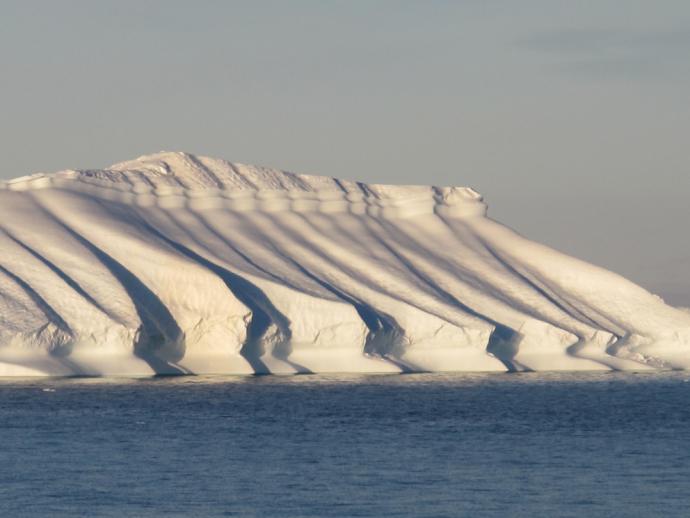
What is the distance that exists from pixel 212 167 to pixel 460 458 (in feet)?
Result: 258

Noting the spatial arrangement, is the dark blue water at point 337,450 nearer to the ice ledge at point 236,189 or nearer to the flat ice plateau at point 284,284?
the flat ice plateau at point 284,284

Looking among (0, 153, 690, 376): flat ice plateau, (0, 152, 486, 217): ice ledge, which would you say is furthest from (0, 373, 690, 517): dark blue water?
(0, 152, 486, 217): ice ledge

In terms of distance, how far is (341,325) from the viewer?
317 ft

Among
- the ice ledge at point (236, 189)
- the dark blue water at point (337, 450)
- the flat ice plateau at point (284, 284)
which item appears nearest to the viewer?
the dark blue water at point (337, 450)

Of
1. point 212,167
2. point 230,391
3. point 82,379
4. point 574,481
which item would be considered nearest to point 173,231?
point 212,167

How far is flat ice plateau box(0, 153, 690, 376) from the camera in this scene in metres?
92.8

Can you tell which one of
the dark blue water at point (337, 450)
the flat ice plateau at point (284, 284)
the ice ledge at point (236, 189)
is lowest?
the dark blue water at point (337, 450)

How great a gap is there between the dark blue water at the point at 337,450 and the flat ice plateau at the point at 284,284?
21.2 feet

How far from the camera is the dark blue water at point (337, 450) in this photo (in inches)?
1603

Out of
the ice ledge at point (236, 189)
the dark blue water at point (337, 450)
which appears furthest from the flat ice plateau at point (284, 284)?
the dark blue water at point (337, 450)

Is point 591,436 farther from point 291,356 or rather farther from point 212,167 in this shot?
point 212,167

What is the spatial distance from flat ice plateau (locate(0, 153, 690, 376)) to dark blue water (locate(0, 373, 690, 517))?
646cm

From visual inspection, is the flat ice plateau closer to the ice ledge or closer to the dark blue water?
the ice ledge

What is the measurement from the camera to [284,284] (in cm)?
10188
